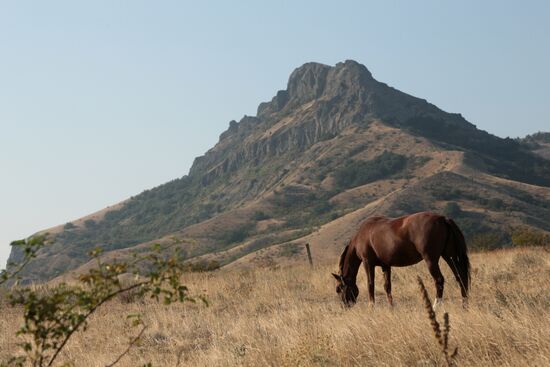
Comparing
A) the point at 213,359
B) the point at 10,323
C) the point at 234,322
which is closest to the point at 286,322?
the point at 234,322

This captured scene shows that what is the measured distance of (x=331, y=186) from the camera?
131 metres

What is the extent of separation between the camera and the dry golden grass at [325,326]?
240 inches

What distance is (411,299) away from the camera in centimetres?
1270

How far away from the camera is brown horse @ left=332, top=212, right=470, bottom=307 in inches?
418

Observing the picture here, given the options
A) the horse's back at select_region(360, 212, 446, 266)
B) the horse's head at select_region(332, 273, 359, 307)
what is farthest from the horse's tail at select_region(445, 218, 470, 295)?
the horse's head at select_region(332, 273, 359, 307)

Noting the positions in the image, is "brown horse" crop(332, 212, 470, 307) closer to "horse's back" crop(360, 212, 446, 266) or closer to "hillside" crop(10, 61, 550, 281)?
"horse's back" crop(360, 212, 446, 266)

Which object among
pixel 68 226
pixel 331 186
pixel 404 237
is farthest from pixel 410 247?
pixel 68 226

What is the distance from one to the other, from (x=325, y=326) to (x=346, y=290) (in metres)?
4.48

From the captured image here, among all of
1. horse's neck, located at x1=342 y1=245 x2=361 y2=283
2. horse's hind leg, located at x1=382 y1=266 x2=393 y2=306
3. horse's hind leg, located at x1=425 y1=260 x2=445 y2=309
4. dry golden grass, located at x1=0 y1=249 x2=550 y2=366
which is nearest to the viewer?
dry golden grass, located at x1=0 y1=249 x2=550 y2=366

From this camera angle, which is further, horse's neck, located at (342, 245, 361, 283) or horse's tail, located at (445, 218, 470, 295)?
horse's neck, located at (342, 245, 361, 283)

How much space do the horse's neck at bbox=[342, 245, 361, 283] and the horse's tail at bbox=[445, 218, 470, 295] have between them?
263cm

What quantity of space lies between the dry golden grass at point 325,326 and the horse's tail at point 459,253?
49 centimetres

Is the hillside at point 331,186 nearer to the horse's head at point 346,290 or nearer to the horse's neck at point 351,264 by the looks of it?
the horse's neck at point 351,264

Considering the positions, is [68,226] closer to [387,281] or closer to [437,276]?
[387,281]
